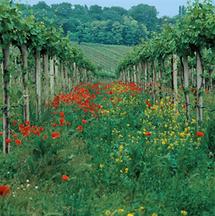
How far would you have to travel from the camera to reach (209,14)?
1062 cm

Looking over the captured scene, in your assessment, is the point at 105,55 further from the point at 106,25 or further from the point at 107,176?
the point at 107,176

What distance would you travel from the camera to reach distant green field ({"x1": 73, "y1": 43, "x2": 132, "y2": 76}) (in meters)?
91.1

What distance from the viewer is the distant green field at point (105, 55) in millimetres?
91125

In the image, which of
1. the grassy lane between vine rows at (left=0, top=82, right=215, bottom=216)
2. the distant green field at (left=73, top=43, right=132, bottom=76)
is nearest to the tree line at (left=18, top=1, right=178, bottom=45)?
the distant green field at (left=73, top=43, right=132, bottom=76)

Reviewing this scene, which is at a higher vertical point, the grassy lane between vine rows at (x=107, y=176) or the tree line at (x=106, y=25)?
the tree line at (x=106, y=25)

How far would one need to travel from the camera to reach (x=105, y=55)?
9962cm

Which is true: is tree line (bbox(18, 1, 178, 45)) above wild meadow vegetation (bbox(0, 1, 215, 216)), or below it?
above

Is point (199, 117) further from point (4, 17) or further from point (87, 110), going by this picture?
point (4, 17)

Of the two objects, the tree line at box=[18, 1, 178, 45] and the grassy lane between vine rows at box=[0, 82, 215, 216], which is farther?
the tree line at box=[18, 1, 178, 45]

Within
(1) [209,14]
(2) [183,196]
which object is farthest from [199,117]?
(2) [183,196]

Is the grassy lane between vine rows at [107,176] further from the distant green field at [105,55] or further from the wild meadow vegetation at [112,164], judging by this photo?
the distant green field at [105,55]

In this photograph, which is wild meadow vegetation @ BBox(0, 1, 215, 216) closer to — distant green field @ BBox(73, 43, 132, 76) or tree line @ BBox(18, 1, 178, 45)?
distant green field @ BBox(73, 43, 132, 76)

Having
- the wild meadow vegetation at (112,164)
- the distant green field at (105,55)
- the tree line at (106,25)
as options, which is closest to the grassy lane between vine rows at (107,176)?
the wild meadow vegetation at (112,164)

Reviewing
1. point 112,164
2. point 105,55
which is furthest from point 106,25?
point 112,164
